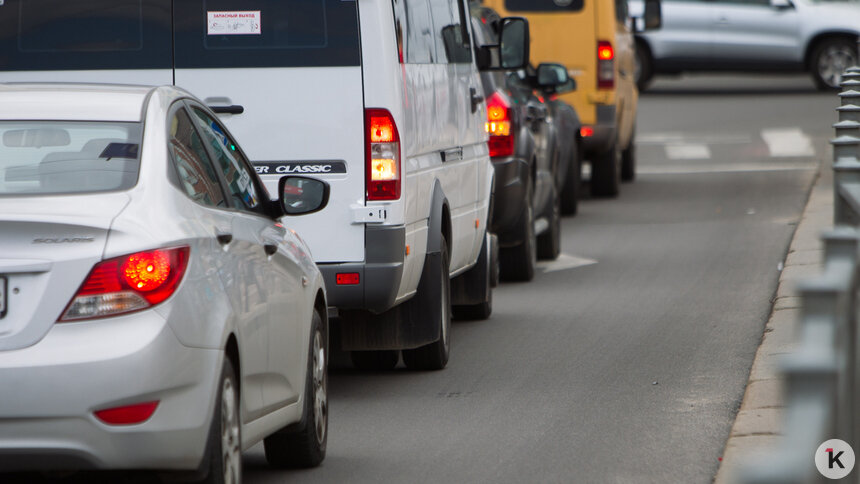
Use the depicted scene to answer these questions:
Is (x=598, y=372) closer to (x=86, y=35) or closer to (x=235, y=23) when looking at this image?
(x=235, y=23)

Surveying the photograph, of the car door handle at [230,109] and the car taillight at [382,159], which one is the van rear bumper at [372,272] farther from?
the car door handle at [230,109]

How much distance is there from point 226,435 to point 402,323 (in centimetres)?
357

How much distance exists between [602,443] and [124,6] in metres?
3.15

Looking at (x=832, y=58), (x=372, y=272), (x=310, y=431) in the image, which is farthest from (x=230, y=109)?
(x=832, y=58)

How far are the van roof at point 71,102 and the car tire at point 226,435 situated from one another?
3.03ft

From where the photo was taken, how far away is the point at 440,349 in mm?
9289

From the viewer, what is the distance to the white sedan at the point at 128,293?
4.90 m

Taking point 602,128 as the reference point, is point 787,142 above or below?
below

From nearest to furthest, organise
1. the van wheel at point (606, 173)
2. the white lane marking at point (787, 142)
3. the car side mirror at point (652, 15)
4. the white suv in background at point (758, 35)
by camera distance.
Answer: the van wheel at point (606, 173) < the car side mirror at point (652, 15) < the white lane marking at point (787, 142) < the white suv in background at point (758, 35)

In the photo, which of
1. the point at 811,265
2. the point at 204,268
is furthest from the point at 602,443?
the point at 811,265

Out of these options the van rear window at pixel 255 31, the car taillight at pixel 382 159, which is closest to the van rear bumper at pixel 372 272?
the car taillight at pixel 382 159

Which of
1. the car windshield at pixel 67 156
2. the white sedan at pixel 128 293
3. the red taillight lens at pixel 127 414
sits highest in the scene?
the car windshield at pixel 67 156

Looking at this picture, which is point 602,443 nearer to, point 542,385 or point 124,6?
point 542,385

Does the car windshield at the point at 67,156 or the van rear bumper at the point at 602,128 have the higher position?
the car windshield at the point at 67,156
